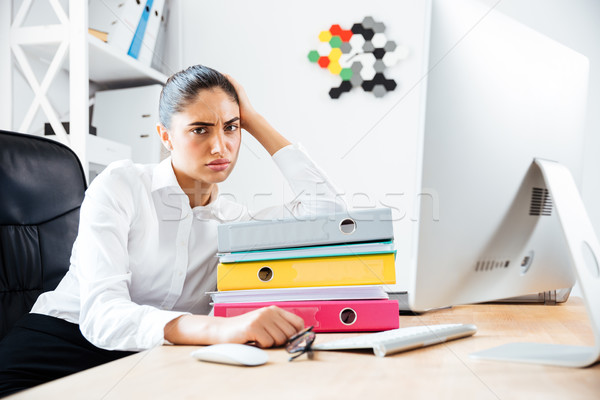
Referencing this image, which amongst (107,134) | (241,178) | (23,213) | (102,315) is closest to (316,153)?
(241,178)

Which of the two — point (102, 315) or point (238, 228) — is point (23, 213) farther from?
point (238, 228)

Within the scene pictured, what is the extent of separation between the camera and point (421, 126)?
56cm

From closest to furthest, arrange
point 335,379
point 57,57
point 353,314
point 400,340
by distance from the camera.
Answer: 1. point 335,379
2. point 400,340
3. point 353,314
4. point 57,57

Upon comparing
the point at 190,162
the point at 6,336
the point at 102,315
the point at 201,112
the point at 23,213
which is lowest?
the point at 6,336

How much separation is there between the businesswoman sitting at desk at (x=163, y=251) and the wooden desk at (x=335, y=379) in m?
0.09

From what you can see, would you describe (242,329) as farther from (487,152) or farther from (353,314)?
(487,152)

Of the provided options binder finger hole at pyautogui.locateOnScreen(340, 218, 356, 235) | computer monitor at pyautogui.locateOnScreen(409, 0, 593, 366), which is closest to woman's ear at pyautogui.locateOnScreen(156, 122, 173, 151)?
binder finger hole at pyautogui.locateOnScreen(340, 218, 356, 235)

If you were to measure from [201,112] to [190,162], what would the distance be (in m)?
0.13

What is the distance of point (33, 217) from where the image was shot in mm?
1117

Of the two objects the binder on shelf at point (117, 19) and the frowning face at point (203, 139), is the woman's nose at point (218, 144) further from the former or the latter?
the binder on shelf at point (117, 19)

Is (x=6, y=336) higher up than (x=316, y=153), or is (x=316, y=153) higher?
(x=316, y=153)

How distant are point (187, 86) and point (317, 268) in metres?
0.67

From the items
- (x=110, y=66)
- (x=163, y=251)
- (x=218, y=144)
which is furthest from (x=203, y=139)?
(x=110, y=66)

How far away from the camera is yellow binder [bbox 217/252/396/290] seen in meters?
0.85
